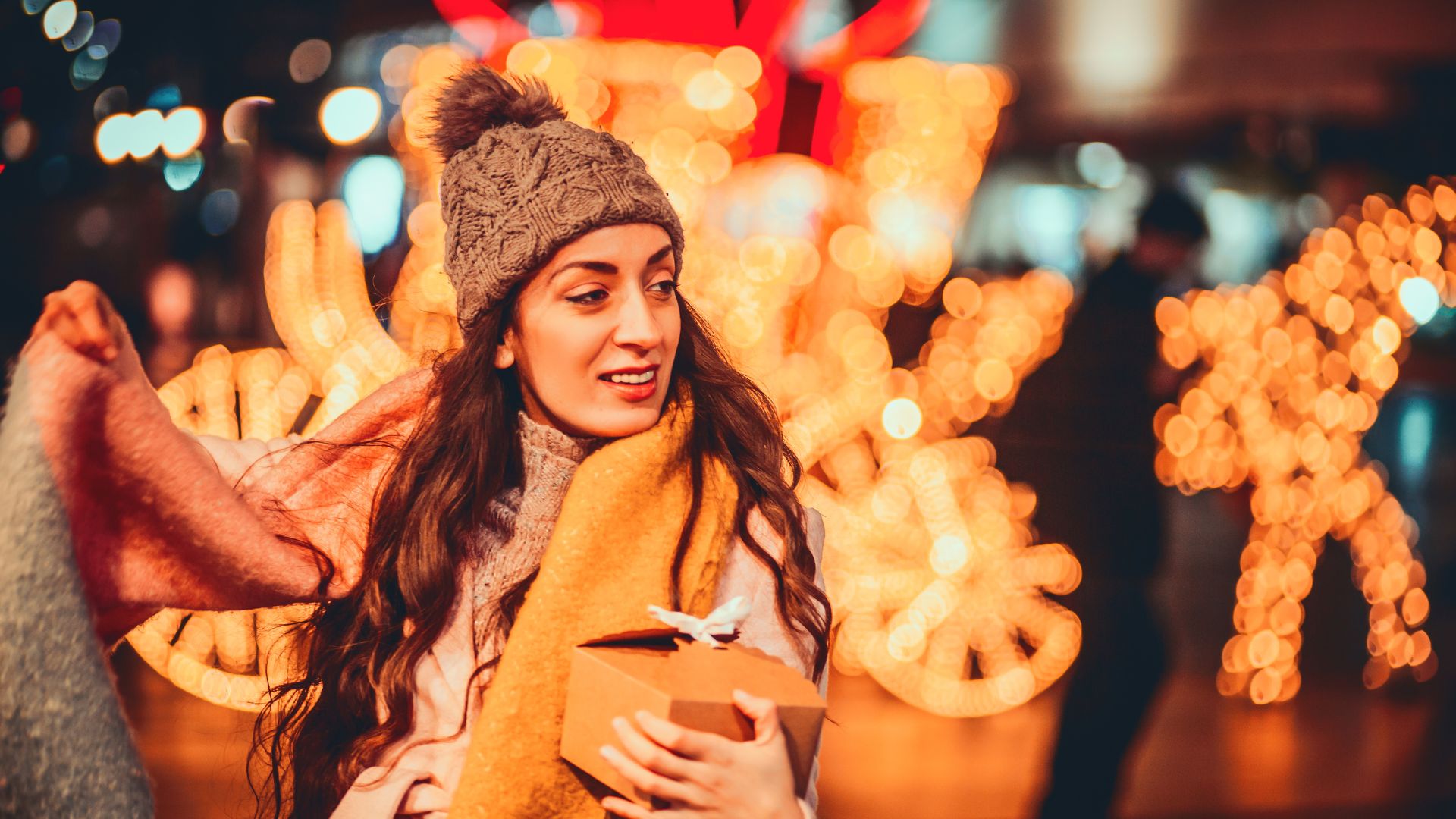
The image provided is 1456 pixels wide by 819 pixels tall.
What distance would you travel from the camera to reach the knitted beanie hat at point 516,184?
127 cm

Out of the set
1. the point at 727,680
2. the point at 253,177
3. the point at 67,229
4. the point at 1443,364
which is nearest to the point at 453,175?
the point at 727,680

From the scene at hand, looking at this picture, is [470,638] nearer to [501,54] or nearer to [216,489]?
[216,489]

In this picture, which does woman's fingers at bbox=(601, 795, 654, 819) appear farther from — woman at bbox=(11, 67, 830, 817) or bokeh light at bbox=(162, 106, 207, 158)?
bokeh light at bbox=(162, 106, 207, 158)

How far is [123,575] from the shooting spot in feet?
3.74

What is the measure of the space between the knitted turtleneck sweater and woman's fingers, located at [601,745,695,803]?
14.5 inches

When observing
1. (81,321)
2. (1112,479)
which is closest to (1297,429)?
(1112,479)

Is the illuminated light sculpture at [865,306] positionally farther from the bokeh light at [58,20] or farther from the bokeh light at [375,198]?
the bokeh light at [58,20]

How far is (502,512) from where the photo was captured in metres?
1.41

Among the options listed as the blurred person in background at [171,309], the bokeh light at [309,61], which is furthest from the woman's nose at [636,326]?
the blurred person in background at [171,309]

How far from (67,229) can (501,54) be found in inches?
201

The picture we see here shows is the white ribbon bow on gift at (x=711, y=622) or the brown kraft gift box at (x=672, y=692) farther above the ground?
the white ribbon bow on gift at (x=711, y=622)

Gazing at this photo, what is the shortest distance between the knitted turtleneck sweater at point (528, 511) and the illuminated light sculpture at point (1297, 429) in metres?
3.07

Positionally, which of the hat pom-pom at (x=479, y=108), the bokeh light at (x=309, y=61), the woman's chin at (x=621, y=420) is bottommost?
the woman's chin at (x=621, y=420)

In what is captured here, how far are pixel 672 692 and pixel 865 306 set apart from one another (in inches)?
121
